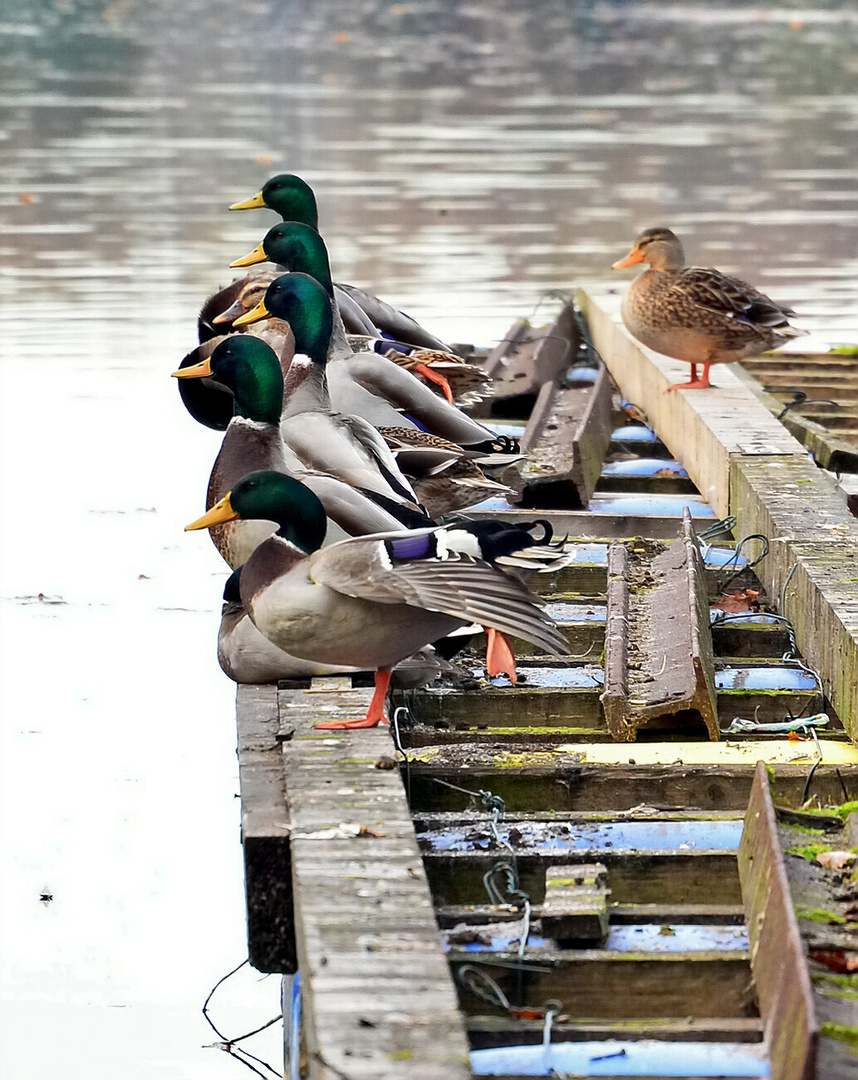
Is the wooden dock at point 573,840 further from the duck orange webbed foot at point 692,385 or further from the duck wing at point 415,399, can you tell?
the duck orange webbed foot at point 692,385

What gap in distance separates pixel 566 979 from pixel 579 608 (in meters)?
2.22

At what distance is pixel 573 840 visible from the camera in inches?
152

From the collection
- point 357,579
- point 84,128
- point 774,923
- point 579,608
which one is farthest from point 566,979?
point 84,128

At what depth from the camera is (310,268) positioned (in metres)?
6.81

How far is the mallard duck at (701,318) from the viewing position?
25.3ft

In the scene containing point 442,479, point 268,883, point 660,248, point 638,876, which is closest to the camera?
point 268,883

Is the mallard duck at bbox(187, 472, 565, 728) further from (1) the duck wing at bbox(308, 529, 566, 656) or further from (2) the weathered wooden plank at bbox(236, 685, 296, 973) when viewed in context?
(2) the weathered wooden plank at bbox(236, 685, 296, 973)

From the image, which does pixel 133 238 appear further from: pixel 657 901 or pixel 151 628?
pixel 657 901

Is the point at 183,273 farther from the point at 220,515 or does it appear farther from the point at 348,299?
the point at 220,515

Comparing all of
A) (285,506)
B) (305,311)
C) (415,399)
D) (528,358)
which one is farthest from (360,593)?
(528,358)

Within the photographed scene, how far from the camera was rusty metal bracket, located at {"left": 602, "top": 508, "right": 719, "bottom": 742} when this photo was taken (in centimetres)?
440

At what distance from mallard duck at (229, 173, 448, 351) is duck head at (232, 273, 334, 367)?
4.87ft

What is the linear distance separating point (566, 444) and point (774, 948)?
4.27 meters

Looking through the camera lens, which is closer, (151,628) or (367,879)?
(367,879)
